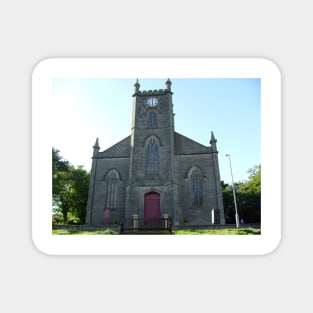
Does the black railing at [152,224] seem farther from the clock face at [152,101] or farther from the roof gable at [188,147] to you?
the clock face at [152,101]

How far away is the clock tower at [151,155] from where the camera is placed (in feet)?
50.4

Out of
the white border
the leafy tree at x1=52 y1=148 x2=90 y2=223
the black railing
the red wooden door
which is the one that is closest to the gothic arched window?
the red wooden door

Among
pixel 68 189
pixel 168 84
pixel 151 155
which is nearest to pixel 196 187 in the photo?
pixel 151 155

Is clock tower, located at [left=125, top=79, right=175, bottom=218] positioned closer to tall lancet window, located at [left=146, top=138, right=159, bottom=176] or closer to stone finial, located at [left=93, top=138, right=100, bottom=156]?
tall lancet window, located at [left=146, top=138, right=159, bottom=176]

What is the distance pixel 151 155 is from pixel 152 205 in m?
2.64

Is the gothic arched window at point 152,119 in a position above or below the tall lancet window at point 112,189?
above

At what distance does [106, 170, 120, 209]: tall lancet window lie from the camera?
16.1 meters

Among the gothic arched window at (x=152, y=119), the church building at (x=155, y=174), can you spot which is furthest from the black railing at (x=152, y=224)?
the gothic arched window at (x=152, y=119)

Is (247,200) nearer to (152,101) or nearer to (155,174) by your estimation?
(155,174)

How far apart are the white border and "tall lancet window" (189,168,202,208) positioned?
364 inches

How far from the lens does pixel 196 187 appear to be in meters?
16.2
